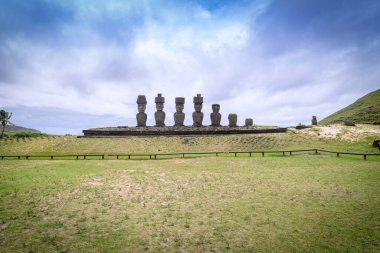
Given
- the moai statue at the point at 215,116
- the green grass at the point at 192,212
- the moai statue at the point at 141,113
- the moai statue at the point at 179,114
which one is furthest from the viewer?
the moai statue at the point at 215,116

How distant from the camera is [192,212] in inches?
386

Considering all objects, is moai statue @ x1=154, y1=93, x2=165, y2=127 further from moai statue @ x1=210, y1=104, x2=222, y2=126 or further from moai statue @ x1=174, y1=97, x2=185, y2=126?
moai statue @ x1=210, y1=104, x2=222, y2=126

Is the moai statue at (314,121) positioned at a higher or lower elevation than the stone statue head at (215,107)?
lower

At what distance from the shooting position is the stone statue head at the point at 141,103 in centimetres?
4531

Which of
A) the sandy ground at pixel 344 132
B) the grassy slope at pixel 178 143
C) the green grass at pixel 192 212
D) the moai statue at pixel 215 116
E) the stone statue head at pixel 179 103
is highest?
the stone statue head at pixel 179 103

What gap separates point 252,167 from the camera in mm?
19266

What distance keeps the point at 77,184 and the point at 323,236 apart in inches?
495

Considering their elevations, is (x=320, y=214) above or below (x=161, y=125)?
below

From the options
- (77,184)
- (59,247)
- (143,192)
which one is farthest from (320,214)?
(77,184)

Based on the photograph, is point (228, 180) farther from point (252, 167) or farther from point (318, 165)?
point (318, 165)

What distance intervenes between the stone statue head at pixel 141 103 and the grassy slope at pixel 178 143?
899cm

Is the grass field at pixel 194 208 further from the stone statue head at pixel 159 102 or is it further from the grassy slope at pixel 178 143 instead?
the stone statue head at pixel 159 102

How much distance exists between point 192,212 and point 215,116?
36478 millimetres

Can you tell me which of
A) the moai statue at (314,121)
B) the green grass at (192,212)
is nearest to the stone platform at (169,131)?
the moai statue at (314,121)
